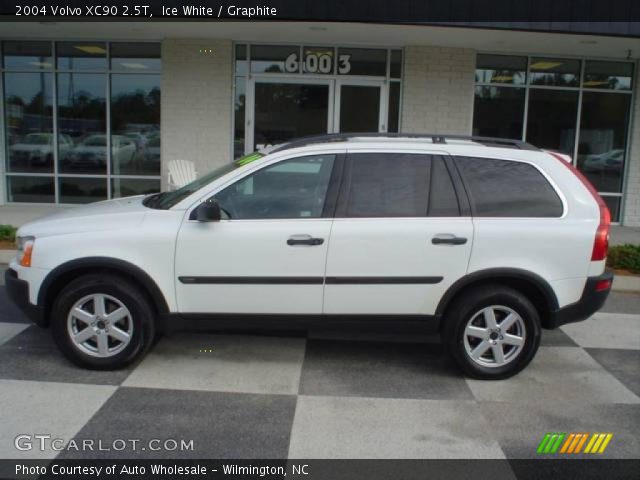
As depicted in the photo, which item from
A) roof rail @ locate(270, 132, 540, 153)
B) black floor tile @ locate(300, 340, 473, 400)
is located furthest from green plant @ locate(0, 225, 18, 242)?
roof rail @ locate(270, 132, 540, 153)

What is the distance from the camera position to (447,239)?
15.2 feet

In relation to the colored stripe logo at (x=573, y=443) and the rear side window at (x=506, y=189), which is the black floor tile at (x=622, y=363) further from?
the rear side window at (x=506, y=189)

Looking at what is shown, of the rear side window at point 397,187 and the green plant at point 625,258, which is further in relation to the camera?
the green plant at point 625,258

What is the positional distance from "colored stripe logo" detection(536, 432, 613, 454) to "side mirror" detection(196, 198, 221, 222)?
268 cm

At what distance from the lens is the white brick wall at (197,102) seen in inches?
458

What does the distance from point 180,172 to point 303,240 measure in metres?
7.47

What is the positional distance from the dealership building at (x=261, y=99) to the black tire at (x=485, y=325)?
24.1 feet

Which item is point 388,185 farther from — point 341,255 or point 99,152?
point 99,152

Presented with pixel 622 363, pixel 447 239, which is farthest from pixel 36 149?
pixel 622 363

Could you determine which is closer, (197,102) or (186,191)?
(186,191)

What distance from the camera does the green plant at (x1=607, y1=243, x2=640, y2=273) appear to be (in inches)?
318

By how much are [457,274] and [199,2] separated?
704 cm

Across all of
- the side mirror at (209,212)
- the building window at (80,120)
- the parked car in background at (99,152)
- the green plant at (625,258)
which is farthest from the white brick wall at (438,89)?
the side mirror at (209,212)

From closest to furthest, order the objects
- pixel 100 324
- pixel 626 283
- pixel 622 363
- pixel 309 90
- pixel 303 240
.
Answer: pixel 303 240, pixel 100 324, pixel 622 363, pixel 626 283, pixel 309 90
